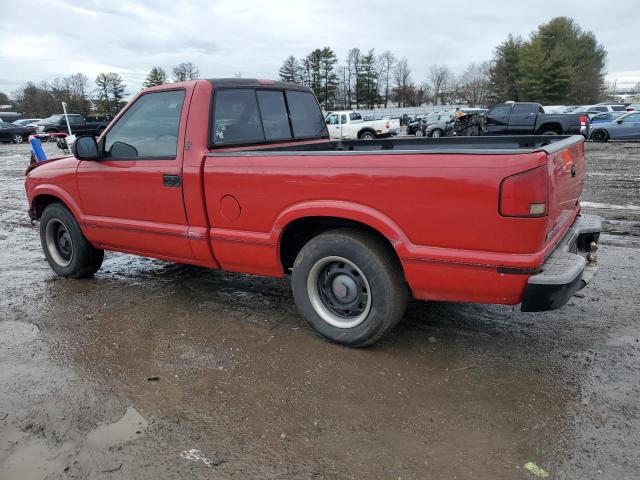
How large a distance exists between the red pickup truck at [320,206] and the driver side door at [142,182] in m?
0.01

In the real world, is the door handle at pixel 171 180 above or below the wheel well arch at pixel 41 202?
above

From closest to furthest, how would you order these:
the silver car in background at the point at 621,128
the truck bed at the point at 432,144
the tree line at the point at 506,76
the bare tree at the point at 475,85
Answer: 1. the truck bed at the point at 432,144
2. the silver car in background at the point at 621,128
3. the tree line at the point at 506,76
4. the bare tree at the point at 475,85

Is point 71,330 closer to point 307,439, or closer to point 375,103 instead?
point 307,439

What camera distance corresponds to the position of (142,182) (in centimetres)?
430

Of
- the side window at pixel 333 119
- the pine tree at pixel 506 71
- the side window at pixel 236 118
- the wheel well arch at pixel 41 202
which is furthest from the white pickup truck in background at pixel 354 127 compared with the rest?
the pine tree at pixel 506 71

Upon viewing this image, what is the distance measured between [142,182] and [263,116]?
4.17 feet

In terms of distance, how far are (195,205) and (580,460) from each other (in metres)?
3.12

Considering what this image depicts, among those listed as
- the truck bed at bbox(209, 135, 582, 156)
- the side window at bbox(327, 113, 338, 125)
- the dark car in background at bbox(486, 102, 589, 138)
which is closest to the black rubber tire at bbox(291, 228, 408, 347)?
the truck bed at bbox(209, 135, 582, 156)

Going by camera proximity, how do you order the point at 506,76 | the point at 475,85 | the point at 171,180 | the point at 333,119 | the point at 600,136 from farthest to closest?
the point at 475,85
the point at 506,76
the point at 333,119
the point at 600,136
the point at 171,180

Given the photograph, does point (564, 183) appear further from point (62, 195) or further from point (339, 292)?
point (62, 195)

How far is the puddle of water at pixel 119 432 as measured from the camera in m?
2.67

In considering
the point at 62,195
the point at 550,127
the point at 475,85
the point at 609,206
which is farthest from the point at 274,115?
the point at 475,85

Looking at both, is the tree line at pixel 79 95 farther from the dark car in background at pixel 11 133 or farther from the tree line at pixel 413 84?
the dark car in background at pixel 11 133

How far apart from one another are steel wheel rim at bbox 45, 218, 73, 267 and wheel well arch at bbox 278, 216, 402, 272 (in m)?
2.87
